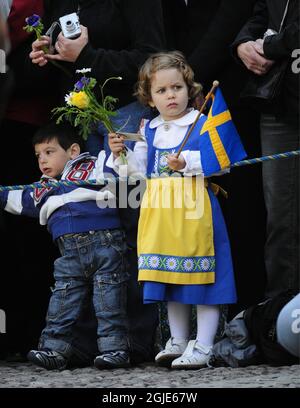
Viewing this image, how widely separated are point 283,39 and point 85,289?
1546mm

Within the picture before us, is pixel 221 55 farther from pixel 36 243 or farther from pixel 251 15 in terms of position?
pixel 36 243

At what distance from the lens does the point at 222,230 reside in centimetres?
547

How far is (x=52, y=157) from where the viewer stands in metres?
5.80

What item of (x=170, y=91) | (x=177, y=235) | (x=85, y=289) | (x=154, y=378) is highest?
(x=170, y=91)

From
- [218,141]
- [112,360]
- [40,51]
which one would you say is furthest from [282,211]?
[40,51]

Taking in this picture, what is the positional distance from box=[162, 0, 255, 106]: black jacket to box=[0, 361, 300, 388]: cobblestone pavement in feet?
4.91

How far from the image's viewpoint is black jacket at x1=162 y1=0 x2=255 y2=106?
5.84 m

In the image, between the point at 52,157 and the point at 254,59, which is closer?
the point at 254,59

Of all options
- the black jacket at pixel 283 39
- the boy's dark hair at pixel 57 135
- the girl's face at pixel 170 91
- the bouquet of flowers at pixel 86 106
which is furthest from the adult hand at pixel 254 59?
the boy's dark hair at pixel 57 135

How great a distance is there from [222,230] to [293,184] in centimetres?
44

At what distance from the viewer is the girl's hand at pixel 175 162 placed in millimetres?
5336

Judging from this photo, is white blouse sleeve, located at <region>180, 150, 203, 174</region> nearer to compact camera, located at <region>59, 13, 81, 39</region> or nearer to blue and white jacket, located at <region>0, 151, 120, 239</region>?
blue and white jacket, located at <region>0, 151, 120, 239</region>

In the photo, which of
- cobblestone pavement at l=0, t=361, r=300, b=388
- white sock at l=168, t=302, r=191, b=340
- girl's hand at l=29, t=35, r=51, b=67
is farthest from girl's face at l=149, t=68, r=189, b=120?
cobblestone pavement at l=0, t=361, r=300, b=388

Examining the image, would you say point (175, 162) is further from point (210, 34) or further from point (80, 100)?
point (210, 34)
